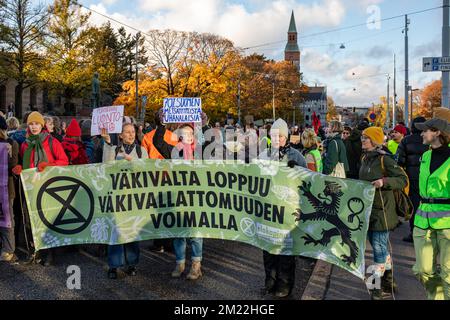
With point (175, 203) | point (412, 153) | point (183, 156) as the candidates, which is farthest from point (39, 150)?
point (412, 153)

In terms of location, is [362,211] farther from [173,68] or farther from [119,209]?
[173,68]

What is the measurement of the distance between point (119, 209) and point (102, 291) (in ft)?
3.05

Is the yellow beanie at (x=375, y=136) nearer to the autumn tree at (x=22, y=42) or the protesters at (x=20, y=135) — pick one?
the protesters at (x=20, y=135)

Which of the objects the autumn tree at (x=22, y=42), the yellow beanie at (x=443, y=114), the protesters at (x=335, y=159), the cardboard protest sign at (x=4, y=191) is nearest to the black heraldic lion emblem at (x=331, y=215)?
the yellow beanie at (x=443, y=114)

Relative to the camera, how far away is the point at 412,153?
7.48 meters

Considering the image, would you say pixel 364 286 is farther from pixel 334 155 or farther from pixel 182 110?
pixel 182 110

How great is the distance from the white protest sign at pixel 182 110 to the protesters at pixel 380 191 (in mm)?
4302

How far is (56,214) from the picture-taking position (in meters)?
5.75

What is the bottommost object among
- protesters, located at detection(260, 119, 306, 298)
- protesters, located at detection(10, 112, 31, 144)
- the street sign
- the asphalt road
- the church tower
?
the asphalt road

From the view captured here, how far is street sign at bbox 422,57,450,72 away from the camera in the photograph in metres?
11.5

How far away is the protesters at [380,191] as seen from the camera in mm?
4902

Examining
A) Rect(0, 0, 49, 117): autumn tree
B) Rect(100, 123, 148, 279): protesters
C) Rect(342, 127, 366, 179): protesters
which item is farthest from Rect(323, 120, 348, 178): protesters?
Rect(0, 0, 49, 117): autumn tree

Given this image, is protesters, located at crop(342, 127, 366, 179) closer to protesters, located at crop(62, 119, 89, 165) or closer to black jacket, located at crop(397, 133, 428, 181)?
black jacket, located at crop(397, 133, 428, 181)

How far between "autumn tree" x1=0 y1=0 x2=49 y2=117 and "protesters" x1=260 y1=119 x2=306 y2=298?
31444 mm
